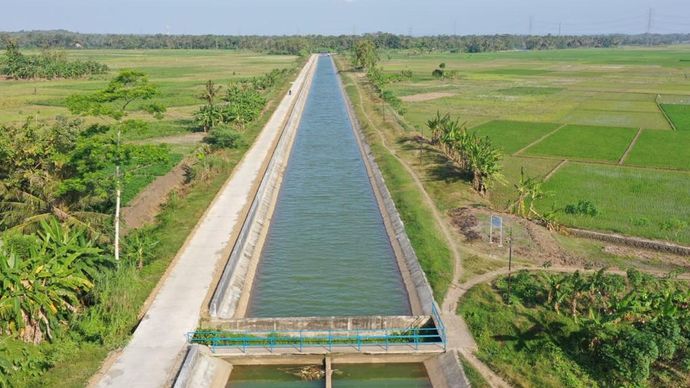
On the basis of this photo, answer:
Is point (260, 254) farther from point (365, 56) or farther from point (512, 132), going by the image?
point (365, 56)

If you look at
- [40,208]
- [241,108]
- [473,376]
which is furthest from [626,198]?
[241,108]

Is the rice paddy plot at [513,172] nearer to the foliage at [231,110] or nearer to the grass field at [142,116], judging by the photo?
the grass field at [142,116]

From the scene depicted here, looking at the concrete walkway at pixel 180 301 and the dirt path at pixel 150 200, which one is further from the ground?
the dirt path at pixel 150 200

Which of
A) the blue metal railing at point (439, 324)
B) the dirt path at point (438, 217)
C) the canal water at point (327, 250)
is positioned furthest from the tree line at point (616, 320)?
the canal water at point (327, 250)

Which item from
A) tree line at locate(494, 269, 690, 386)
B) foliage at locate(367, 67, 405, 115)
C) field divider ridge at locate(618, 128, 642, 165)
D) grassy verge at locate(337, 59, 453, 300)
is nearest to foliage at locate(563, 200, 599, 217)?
grassy verge at locate(337, 59, 453, 300)

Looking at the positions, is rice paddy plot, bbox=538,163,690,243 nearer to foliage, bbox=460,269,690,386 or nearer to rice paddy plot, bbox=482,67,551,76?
foliage, bbox=460,269,690,386

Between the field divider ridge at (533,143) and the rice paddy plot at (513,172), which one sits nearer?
the rice paddy plot at (513,172)
